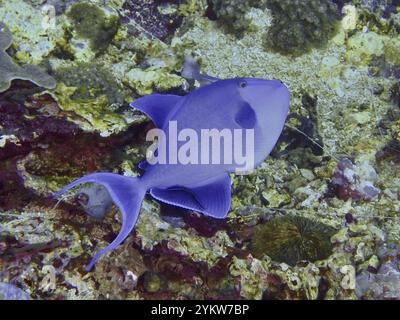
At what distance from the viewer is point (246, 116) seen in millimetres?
1861

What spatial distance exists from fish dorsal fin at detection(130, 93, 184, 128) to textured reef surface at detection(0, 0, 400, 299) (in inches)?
29.8

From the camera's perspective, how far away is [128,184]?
186 cm

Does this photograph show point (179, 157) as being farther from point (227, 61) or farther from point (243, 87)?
point (227, 61)

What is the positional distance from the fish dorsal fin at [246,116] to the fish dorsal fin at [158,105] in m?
0.42

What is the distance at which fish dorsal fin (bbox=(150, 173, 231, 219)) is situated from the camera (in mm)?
2043

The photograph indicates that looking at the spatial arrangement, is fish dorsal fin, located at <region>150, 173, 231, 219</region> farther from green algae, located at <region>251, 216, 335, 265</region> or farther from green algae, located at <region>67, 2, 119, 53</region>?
green algae, located at <region>67, 2, 119, 53</region>

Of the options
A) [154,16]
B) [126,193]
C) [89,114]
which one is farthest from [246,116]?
[154,16]

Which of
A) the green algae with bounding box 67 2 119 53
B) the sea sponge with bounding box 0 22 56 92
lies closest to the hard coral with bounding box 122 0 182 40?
the green algae with bounding box 67 2 119 53

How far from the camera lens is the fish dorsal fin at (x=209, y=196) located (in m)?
2.04

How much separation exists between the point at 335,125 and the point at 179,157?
2.67m

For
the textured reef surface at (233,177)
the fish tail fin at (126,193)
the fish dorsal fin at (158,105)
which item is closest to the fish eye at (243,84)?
the fish dorsal fin at (158,105)

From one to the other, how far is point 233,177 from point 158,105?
55.4 inches

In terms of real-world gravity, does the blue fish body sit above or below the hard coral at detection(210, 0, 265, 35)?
below

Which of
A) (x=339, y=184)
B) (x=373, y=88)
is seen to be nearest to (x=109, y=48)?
(x=339, y=184)
